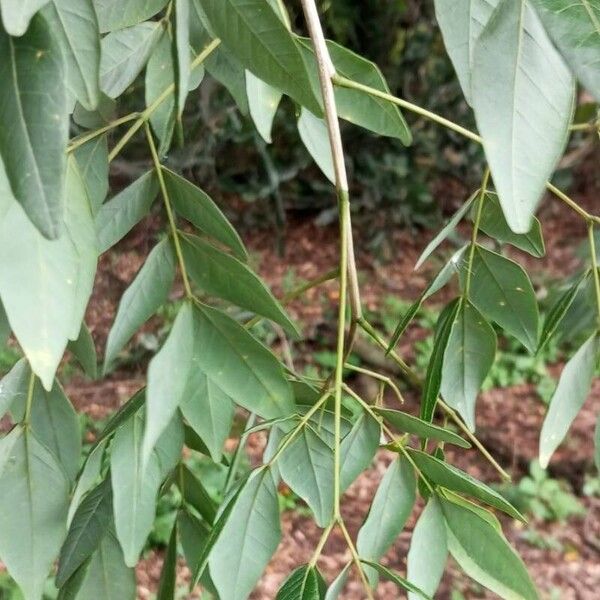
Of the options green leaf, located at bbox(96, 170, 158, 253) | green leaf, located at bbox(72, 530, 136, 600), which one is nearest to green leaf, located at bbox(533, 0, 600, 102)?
green leaf, located at bbox(96, 170, 158, 253)

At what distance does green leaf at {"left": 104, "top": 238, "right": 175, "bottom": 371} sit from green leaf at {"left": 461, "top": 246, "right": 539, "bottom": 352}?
23 cm

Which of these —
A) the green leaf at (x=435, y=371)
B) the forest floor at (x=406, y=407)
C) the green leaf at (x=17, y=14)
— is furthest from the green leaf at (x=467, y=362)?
the forest floor at (x=406, y=407)

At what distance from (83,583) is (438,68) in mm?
2822

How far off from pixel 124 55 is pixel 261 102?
0.12 metres

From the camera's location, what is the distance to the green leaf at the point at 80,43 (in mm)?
376

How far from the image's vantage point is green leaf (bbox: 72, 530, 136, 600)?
23.9 inches

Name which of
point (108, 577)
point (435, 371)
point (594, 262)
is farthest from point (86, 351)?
point (594, 262)

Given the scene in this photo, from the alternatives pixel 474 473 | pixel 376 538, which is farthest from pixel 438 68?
pixel 376 538

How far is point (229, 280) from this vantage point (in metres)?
0.54

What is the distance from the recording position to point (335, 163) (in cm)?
48

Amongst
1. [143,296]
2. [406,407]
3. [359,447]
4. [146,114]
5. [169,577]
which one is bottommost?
[406,407]

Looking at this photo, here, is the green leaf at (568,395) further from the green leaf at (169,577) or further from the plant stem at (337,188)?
the green leaf at (169,577)

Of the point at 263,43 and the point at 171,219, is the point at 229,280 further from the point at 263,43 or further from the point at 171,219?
the point at 263,43

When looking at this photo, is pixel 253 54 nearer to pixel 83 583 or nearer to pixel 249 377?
pixel 249 377
